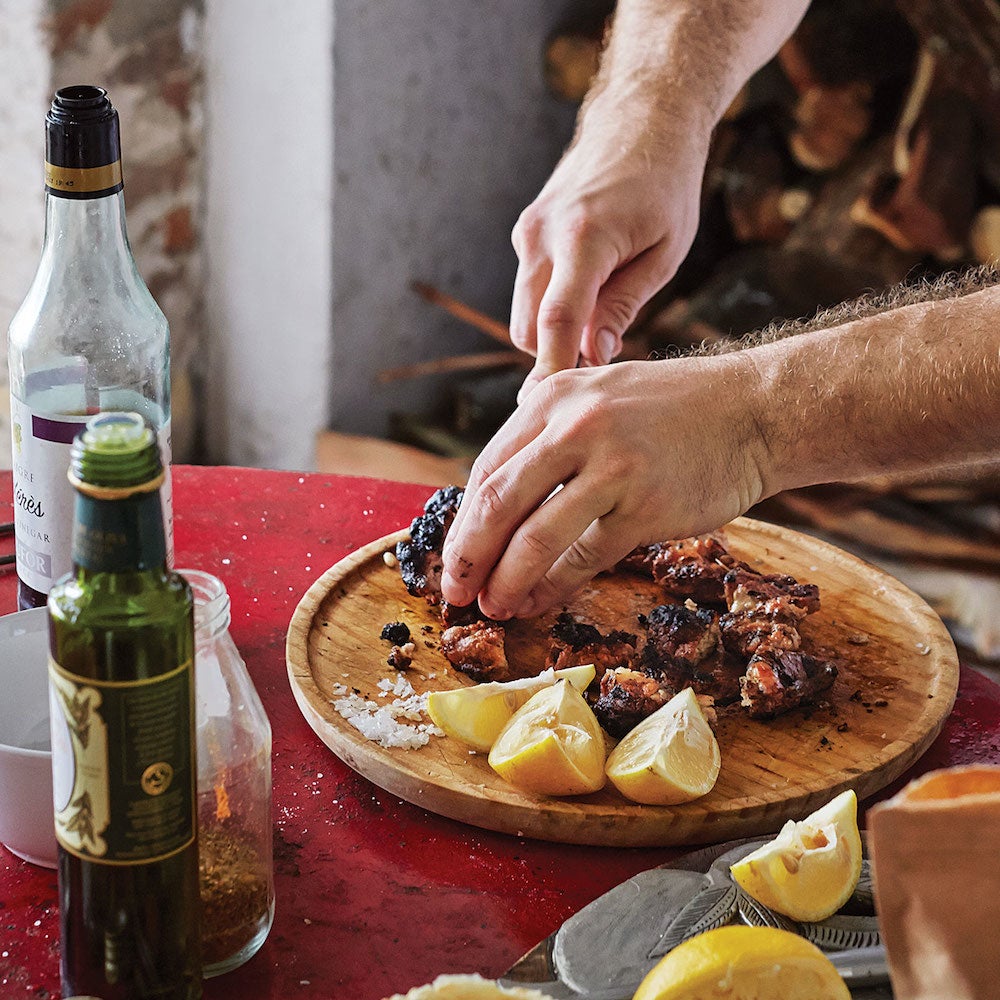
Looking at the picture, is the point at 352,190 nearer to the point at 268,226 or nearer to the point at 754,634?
the point at 268,226

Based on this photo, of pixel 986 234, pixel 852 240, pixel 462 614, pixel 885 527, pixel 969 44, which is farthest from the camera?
pixel 885 527

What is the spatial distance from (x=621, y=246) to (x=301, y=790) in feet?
2.66

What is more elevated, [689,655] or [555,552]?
[555,552]

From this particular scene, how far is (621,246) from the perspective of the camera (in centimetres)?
167

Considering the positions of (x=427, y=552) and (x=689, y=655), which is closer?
(x=689, y=655)

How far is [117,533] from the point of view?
28.9 inches

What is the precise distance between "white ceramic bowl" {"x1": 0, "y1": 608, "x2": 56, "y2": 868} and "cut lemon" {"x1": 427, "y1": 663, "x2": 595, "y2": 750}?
324mm

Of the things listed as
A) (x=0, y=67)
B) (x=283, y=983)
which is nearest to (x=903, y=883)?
(x=283, y=983)

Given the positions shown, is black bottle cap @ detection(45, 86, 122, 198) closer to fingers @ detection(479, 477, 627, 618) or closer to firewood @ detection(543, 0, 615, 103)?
fingers @ detection(479, 477, 627, 618)

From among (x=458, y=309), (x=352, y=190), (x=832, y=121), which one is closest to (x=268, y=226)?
(x=352, y=190)

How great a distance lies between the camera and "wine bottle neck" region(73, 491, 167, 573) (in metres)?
0.73

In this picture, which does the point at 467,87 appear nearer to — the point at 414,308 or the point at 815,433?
the point at 414,308

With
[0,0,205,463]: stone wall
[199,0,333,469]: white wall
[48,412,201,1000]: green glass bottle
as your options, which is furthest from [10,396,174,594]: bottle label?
[199,0,333,469]: white wall

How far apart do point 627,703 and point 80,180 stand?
2.07 ft
